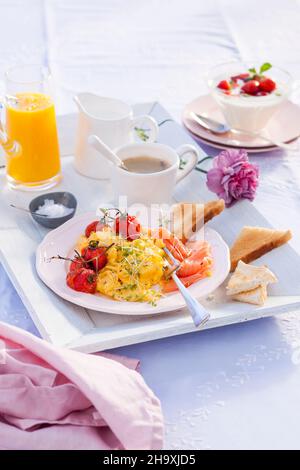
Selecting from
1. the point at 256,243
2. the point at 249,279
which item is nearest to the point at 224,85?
the point at 256,243

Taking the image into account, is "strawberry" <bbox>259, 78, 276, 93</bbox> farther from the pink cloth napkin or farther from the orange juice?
the pink cloth napkin

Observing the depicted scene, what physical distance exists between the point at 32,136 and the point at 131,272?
612 mm

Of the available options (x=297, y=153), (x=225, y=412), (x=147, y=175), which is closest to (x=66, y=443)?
(x=225, y=412)

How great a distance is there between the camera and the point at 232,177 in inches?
66.4

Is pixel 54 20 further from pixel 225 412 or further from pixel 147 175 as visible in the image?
pixel 225 412

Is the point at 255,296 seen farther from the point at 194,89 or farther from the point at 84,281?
the point at 194,89

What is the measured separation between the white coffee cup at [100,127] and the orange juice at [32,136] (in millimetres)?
77

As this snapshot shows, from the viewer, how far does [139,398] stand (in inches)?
42.8

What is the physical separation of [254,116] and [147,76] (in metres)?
0.58

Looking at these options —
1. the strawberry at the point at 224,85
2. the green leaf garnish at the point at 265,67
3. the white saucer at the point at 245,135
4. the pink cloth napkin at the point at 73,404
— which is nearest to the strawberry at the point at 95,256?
the pink cloth napkin at the point at 73,404

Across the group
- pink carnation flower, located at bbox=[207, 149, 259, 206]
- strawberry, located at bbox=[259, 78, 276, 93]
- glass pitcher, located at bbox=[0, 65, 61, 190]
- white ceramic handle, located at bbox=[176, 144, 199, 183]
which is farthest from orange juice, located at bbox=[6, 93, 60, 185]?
strawberry, located at bbox=[259, 78, 276, 93]

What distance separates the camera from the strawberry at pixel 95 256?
1.38 meters

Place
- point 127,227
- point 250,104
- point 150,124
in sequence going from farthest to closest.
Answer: point 250,104
point 150,124
point 127,227
